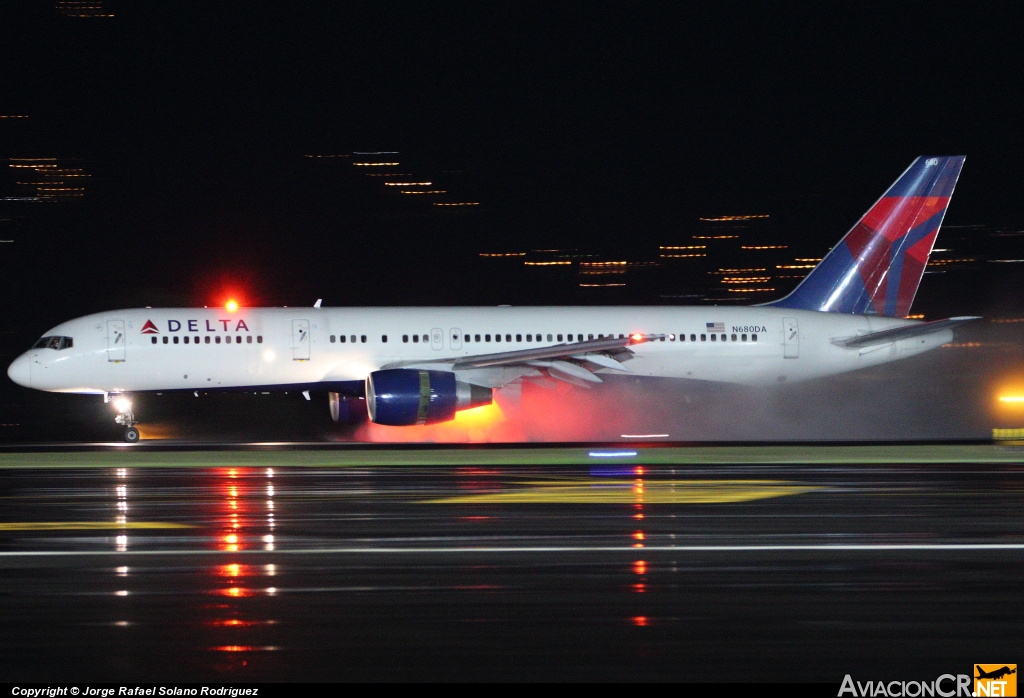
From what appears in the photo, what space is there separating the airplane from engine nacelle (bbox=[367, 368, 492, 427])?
3 centimetres

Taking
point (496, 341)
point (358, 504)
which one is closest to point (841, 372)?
point (496, 341)

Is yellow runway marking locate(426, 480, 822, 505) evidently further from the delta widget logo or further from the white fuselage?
the white fuselage

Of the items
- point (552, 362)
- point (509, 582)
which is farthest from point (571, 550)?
point (552, 362)

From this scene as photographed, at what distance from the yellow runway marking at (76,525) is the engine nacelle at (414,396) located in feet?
39.2

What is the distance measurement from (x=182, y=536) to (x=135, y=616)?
366cm

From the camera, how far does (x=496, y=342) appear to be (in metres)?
27.4

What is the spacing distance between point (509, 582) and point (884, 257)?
23949 millimetres

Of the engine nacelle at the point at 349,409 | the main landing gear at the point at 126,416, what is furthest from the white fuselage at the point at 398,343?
the engine nacelle at the point at 349,409

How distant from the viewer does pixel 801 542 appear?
10531 millimetres

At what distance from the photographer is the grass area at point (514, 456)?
1930 centimetres

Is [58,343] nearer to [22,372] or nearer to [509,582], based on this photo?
[22,372]

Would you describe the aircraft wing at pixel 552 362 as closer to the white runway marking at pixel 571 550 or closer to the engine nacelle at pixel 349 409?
the engine nacelle at pixel 349 409

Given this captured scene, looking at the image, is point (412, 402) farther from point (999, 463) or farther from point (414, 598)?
point (414, 598)

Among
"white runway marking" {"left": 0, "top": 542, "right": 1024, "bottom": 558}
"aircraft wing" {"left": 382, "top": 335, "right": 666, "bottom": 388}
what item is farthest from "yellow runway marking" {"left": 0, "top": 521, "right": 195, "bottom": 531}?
"aircraft wing" {"left": 382, "top": 335, "right": 666, "bottom": 388}
